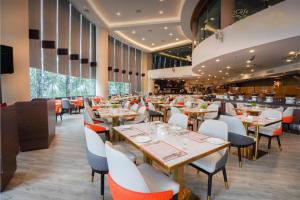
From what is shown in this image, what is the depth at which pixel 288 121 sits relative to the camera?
5070mm

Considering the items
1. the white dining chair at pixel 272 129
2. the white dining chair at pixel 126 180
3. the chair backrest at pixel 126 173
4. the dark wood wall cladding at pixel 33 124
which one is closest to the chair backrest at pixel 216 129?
the white dining chair at pixel 126 180

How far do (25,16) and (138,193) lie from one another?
5602 millimetres

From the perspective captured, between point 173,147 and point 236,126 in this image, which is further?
point 236,126

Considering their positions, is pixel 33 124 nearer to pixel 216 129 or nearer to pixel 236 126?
pixel 216 129

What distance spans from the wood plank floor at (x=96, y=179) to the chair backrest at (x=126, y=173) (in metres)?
1.19

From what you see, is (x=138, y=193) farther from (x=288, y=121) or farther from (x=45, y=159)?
(x=288, y=121)

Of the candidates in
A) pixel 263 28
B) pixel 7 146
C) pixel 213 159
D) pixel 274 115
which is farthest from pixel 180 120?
pixel 263 28

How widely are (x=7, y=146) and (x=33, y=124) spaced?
1.48 meters

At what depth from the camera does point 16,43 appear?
435 cm

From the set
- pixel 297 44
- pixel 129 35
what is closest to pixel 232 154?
pixel 297 44

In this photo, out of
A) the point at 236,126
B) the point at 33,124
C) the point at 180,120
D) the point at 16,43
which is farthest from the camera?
the point at 16,43

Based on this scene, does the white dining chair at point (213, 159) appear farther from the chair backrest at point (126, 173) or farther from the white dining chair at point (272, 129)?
the white dining chair at point (272, 129)

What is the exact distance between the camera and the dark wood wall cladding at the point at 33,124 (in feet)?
12.2

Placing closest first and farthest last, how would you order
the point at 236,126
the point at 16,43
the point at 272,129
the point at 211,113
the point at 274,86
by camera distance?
the point at 236,126 < the point at 272,129 < the point at 16,43 < the point at 211,113 < the point at 274,86
